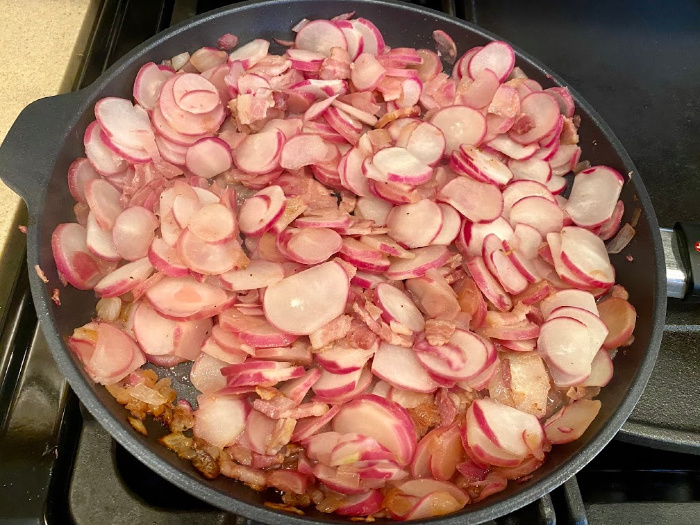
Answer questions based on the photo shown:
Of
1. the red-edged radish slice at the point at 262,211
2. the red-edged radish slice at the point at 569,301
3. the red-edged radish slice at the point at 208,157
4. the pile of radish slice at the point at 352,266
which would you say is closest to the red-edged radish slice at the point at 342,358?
the pile of radish slice at the point at 352,266

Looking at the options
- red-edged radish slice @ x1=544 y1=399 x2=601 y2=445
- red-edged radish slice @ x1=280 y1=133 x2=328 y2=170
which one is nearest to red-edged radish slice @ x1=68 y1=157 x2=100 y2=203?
red-edged radish slice @ x1=280 y1=133 x2=328 y2=170

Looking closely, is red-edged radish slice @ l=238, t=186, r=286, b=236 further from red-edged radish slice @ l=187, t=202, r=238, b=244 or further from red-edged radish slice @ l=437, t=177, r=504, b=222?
red-edged radish slice @ l=437, t=177, r=504, b=222

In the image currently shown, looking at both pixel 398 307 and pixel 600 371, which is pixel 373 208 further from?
pixel 600 371

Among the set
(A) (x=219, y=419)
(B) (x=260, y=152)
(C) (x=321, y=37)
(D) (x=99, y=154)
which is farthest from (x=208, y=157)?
(A) (x=219, y=419)

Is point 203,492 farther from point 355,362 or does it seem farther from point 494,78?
point 494,78

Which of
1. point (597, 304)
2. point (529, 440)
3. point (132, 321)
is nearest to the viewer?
point (529, 440)

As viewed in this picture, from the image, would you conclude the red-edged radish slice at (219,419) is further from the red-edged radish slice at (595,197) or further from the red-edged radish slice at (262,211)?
the red-edged radish slice at (595,197)

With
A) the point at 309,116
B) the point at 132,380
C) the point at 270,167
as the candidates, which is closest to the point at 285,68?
the point at 309,116
